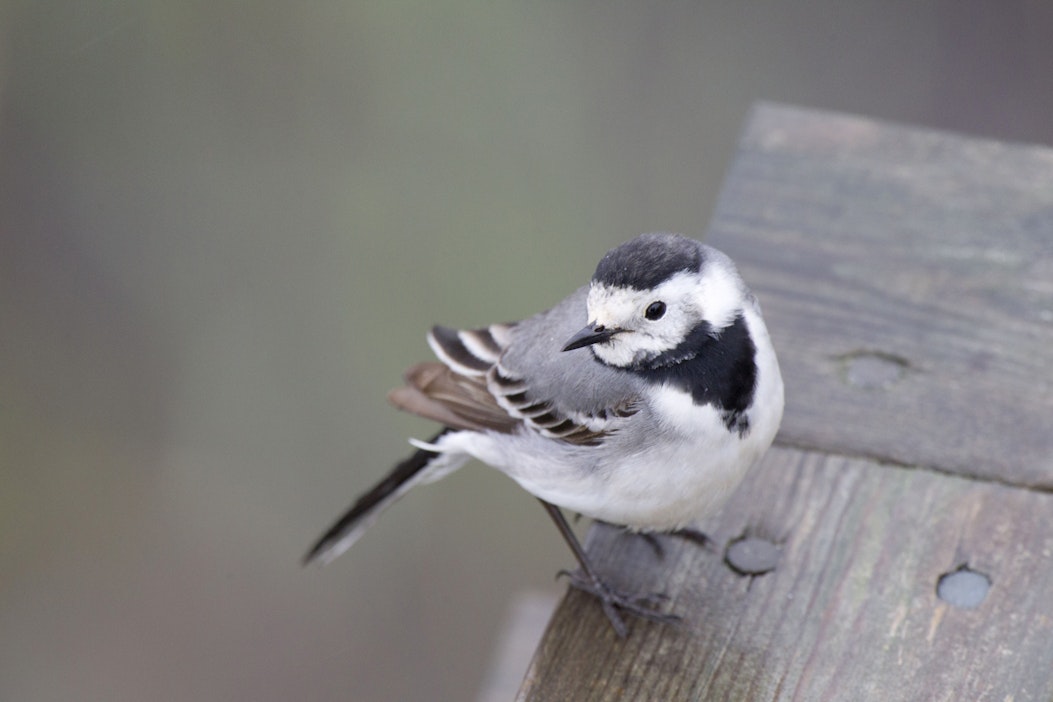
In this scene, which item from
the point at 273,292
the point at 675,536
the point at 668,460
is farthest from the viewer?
the point at 273,292

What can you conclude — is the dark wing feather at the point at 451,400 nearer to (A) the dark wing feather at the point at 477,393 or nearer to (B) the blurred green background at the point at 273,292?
(A) the dark wing feather at the point at 477,393

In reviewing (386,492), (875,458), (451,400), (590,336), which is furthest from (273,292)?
(875,458)

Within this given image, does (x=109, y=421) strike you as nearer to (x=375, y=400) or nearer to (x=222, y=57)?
(x=375, y=400)

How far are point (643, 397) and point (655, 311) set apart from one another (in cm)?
18

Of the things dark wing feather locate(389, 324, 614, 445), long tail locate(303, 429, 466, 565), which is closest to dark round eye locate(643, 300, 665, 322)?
dark wing feather locate(389, 324, 614, 445)

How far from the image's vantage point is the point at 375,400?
583cm

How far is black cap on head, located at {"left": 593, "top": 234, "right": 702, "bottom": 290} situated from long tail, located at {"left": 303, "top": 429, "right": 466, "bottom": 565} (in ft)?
2.42

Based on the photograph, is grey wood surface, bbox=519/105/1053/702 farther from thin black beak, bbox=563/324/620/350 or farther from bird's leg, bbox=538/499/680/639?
thin black beak, bbox=563/324/620/350

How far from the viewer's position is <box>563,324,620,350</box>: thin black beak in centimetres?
261

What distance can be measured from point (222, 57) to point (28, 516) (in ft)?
7.29

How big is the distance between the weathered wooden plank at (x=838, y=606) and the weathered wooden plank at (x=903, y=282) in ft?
0.41

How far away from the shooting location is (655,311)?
2635 mm

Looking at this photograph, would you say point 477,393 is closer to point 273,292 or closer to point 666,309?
point 666,309

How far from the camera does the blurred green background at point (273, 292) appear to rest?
5.61 metres
